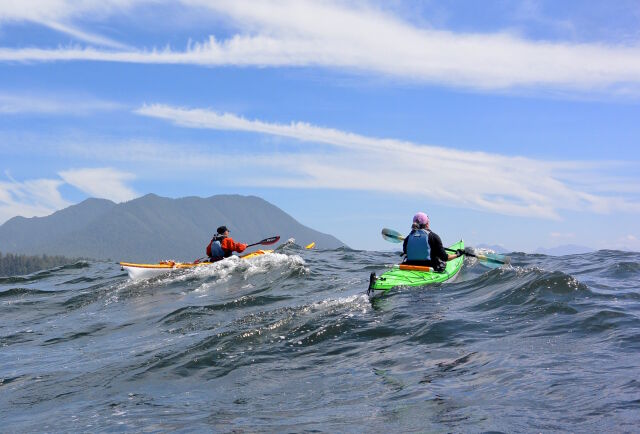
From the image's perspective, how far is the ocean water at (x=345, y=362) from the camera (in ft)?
20.6

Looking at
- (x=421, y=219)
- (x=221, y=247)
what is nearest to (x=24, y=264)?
(x=221, y=247)

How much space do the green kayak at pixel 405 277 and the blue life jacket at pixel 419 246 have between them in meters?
0.40

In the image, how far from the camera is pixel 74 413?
287 inches

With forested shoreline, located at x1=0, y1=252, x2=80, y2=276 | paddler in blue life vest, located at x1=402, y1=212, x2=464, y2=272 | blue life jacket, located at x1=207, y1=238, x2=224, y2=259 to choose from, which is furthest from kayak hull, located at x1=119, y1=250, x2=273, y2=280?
forested shoreline, located at x1=0, y1=252, x2=80, y2=276

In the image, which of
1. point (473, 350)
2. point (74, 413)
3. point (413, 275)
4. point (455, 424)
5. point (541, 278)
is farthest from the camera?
point (413, 275)

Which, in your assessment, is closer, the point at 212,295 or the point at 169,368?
the point at 169,368

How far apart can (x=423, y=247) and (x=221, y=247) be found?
31.1ft

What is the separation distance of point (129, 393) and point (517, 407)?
5.13m

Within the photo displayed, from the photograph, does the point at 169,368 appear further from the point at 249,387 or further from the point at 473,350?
the point at 473,350

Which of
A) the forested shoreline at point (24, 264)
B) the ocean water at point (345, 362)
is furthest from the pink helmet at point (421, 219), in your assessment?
the forested shoreline at point (24, 264)

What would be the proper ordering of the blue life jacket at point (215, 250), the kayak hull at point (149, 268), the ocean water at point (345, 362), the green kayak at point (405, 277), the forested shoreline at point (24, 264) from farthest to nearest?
the forested shoreline at point (24, 264), the blue life jacket at point (215, 250), the kayak hull at point (149, 268), the green kayak at point (405, 277), the ocean water at point (345, 362)

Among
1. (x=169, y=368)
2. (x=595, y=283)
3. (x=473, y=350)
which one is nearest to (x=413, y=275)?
(x=595, y=283)

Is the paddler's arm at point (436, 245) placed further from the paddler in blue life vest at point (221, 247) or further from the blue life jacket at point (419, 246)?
the paddler in blue life vest at point (221, 247)

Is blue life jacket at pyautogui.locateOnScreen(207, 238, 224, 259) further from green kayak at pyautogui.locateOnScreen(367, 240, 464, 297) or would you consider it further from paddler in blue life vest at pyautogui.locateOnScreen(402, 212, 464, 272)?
green kayak at pyautogui.locateOnScreen(367, 240, 464, 297)
